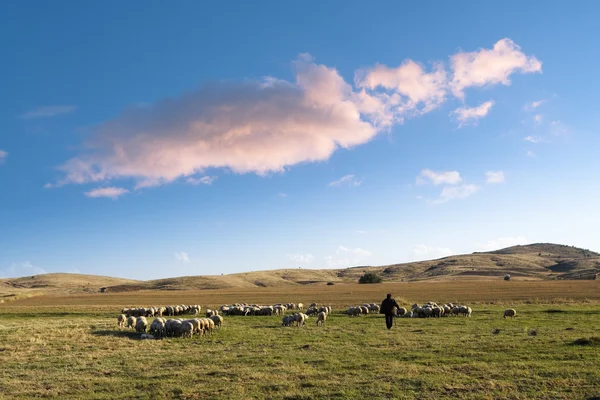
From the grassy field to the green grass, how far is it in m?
0.04

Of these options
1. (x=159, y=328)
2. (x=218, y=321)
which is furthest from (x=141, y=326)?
(x=218, y=321)

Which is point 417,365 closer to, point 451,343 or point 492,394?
A: point 492,394

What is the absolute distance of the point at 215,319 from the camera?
27812mm

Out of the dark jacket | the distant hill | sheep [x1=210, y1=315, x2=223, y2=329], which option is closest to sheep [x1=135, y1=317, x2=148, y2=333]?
sheep [x1=210, y1=315, x2=223, y2=329]

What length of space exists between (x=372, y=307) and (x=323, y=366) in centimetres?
2244

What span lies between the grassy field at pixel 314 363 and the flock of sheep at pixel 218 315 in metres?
1.18

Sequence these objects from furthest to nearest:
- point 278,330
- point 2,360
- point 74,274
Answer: point 74,274
point 278,330
point 2,360

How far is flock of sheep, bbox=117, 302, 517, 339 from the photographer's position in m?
23.5

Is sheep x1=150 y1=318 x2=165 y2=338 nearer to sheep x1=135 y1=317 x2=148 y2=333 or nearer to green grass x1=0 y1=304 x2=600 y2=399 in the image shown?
green grass x1=0 y1=304 x2=600 y2=399

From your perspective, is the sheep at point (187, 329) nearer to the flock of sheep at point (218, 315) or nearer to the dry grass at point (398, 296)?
the flock of sheep at point (218, 315)

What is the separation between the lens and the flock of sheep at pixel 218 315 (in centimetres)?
2348

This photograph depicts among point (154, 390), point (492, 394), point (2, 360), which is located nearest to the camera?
point (492, 394)

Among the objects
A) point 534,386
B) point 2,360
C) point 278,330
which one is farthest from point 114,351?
point 534,386

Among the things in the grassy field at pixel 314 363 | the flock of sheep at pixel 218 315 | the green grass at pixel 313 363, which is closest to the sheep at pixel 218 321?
the flock of sheep at pixel 218 315
